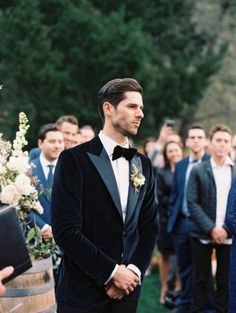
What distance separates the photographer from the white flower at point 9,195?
3.96m

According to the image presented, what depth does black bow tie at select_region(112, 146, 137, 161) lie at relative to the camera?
4.00m

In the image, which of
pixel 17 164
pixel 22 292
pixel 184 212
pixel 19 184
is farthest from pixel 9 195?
pixel 184 212

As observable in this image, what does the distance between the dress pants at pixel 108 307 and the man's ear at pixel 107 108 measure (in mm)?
1105

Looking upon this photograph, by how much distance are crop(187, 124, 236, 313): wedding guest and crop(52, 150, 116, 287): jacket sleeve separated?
3.25 metres

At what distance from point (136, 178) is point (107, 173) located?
0.67ft

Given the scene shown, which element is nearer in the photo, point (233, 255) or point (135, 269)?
point (135, 269)

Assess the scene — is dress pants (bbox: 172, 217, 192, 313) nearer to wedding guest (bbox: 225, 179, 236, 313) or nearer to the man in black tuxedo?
wedding guest (bbox: 225, 179, 236, 313)

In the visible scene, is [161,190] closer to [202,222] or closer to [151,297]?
[151,297]

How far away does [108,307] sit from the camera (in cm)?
397

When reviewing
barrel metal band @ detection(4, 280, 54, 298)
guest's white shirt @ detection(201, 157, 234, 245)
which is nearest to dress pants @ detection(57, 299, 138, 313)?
barrel metal band @ detection(4, 280, 54, 298)

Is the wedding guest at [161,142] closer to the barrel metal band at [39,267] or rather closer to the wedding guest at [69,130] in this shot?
the wedding guest at [69,130]

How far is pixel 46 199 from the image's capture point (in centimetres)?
600

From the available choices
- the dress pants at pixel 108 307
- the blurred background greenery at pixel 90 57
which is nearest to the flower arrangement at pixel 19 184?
the dress pants at pixel 108 307

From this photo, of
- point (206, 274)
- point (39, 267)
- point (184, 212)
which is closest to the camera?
point (39, 267)
